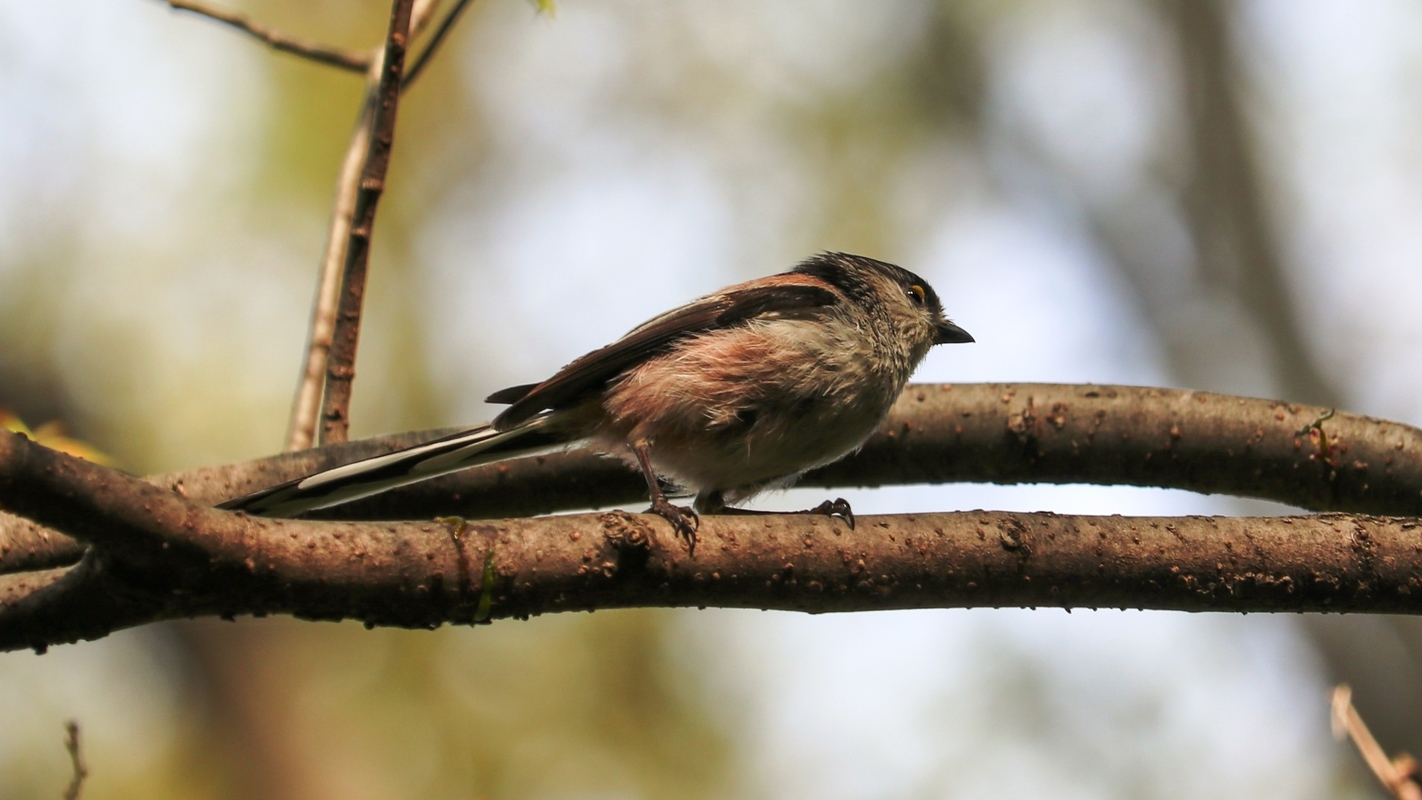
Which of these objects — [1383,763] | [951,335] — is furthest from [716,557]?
[951,335]

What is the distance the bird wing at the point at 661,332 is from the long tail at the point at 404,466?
77 mm

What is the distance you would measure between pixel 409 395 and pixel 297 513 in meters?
7.97

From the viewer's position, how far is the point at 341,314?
3924 millimetres

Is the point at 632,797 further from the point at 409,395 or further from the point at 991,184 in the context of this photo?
the point at 991,184

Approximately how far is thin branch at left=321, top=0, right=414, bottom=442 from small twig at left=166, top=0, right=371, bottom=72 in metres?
0.80

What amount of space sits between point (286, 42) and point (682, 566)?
287 cm

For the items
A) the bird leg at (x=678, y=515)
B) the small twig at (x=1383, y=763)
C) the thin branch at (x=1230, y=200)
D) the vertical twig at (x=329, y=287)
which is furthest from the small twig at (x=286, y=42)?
the thin branch at (x=1230, y=200)

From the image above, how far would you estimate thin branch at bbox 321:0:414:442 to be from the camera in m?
3.63

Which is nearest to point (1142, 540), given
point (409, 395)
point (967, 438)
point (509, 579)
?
point (967, 438)

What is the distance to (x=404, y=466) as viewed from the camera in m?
3.90

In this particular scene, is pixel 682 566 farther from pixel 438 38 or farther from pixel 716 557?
pixel 438 38

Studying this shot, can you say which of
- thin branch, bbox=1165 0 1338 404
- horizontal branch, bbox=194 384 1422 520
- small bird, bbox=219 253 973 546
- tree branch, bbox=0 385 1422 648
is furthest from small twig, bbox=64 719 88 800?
thin branch, bbox=1165 0 1338 404

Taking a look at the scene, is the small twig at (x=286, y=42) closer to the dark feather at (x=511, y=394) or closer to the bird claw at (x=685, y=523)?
the dark feather at (x=511, y=394)

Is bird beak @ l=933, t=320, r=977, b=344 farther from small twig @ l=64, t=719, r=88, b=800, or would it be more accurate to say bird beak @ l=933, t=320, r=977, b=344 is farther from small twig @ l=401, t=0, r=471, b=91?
small twig @ l=64, t=719, r=88, b=800
